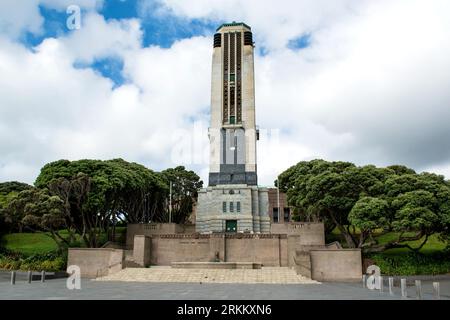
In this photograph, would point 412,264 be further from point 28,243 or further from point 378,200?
point 28,243

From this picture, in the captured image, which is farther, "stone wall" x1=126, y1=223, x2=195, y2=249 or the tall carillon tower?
the tall carillon tower

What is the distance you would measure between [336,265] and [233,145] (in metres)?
27.9

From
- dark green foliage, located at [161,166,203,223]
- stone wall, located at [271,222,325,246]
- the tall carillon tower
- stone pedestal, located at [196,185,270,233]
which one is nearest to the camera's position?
stone wall, located at [271,222,325,246]

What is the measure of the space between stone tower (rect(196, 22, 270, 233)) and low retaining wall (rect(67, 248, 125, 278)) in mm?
20217

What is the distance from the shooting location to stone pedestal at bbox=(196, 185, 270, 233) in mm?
51281

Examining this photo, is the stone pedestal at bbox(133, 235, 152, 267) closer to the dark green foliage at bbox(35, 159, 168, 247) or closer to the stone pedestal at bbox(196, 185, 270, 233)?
the dark green foliage at bbox(35, 159, 168, 247)

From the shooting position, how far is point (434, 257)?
33844 mm

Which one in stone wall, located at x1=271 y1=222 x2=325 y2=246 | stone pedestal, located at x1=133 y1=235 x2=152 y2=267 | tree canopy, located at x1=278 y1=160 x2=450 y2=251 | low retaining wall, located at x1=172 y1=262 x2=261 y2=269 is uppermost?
tree canopy, located at x1=278 y1=160 x2=450 y2=251

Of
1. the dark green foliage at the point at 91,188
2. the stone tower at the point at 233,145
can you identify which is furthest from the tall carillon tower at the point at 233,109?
the dark green foliage at the point at 91,188

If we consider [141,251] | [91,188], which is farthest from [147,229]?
[141,251]

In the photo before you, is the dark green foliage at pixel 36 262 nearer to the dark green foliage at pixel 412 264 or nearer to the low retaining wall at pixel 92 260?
the low retaining wall at pixel 92 260

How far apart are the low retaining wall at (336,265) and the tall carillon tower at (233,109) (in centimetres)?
2447

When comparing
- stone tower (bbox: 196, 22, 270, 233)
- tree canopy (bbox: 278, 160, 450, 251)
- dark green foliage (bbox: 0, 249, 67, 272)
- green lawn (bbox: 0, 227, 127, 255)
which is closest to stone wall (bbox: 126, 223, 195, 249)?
green lawn (bbox: 0, 227, 127, 255)
